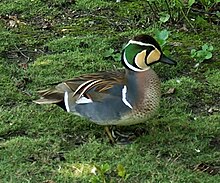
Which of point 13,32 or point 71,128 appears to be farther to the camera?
point 13,32

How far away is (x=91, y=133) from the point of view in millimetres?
4848

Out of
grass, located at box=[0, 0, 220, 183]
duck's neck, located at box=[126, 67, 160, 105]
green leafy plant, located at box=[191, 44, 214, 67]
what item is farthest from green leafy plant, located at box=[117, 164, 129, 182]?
green leafy plant, located at box=[191, 44, 214, 67]

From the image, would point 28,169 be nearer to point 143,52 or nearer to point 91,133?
point 91,133

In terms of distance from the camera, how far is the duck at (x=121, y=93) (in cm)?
461

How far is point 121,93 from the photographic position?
15.3ft

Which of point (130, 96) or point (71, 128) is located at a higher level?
point (130, 96)

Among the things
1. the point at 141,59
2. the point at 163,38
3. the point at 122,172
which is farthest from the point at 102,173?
the point at 163,38

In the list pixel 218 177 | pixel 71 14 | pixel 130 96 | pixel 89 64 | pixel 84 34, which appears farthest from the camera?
pixel 71 14

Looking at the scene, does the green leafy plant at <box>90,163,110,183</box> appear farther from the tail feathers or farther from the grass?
the tail feathers

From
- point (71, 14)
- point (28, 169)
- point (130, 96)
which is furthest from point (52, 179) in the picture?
point (71, 14)

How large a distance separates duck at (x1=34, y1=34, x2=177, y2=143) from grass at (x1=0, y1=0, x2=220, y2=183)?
20 centimetres

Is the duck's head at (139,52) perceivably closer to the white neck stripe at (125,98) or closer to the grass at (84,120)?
the white neck stripe at (125,98)

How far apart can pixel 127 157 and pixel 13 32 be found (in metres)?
2.98

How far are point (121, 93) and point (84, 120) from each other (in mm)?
524
